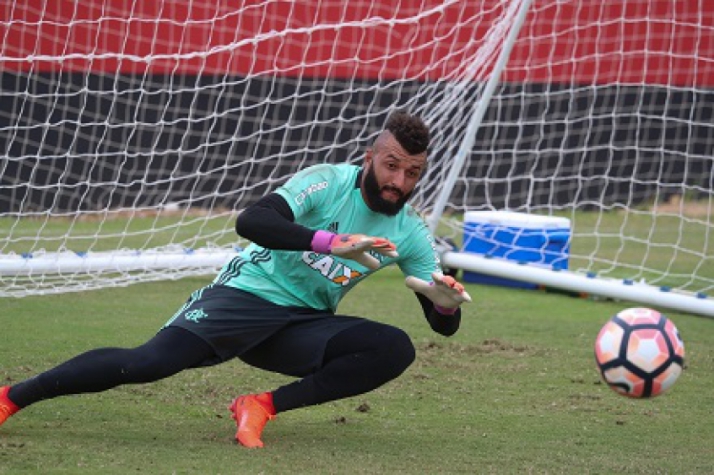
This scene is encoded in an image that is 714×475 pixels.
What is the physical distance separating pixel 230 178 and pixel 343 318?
7214mm

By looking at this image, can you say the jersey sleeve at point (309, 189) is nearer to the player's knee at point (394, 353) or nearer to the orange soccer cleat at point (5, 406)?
the player's knee at point (394, 353)

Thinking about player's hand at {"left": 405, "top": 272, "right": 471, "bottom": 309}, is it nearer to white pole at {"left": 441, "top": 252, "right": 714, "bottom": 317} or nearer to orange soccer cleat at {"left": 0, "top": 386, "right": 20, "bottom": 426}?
orange soccer cleat at {"left": 0, "top": 386, "right": 20, "bottom": 426}

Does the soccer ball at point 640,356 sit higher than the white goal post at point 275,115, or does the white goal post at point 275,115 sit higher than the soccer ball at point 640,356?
the soccer ball at point 640,356

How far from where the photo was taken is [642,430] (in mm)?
5574

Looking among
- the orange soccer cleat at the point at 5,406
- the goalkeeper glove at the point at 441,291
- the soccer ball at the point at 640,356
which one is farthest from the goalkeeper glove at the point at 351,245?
the orange soccer cleat at the point at 5,406

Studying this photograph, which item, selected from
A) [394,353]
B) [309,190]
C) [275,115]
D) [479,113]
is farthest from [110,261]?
[275,115]

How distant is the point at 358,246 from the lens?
4.65m

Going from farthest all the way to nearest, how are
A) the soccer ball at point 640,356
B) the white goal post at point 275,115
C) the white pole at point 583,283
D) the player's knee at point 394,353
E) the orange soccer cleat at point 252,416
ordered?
the white goal post at point 275,115 < the white pole at point 583,283 < the player's knee at point 394,353 < the orange soccer cleat at point 252,416 < the soccer ball at point 640,356

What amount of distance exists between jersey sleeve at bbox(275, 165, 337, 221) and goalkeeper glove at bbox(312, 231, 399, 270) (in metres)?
0.31

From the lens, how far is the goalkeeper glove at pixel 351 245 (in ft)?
15.2

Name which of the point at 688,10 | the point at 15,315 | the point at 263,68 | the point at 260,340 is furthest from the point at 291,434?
the point at 688,10

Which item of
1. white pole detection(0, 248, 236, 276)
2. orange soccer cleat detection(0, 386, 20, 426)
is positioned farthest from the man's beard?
white pole detection(0, 248, 236, 276)

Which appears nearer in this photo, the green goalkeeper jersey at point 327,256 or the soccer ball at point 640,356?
the soccer ball at point 640,356

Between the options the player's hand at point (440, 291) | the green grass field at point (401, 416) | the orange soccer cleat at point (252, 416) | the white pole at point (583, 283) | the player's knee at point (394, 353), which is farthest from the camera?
the white pole at point (583, 283)
